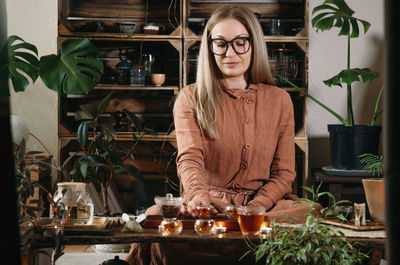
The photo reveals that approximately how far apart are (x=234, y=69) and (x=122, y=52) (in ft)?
6.57

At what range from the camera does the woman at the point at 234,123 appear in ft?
7.08

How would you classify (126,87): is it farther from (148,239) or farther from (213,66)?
(148,239)

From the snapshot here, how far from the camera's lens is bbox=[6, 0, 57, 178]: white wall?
155 inches

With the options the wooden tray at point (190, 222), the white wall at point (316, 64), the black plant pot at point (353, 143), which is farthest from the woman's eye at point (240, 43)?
the white wall at point (316, 64)

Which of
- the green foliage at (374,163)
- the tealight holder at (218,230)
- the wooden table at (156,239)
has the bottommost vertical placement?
the wooden table at (156,239)

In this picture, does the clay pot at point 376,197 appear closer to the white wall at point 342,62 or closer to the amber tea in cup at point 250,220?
the amber tea in cup at point 250,220

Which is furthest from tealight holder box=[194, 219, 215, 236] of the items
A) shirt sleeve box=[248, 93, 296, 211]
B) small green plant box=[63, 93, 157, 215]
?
small green plant box=[63, 93, 157, 215]

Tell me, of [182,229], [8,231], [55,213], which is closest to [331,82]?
[182,229]

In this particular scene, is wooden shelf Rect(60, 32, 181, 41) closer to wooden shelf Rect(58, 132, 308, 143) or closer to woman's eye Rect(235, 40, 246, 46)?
wooden shelf Rect(58, 132, 308, 143)

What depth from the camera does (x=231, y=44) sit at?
2.18m

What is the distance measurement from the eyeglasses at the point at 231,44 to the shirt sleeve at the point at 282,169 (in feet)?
1.09

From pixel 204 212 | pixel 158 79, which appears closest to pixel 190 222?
pixel 204 212

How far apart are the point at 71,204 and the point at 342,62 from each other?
285 centimetres

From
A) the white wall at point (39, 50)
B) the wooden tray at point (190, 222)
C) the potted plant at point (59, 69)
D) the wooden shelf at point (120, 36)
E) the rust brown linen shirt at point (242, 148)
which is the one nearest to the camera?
the wooden tray at point (190, 222)
